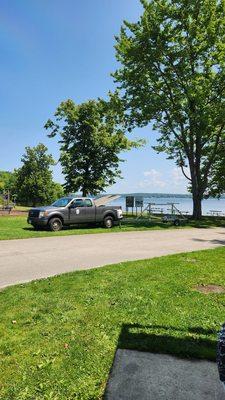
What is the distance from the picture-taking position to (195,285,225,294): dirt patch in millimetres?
7523

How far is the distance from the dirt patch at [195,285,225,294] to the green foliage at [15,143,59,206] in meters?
63.0

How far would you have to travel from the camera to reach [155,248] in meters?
14.2

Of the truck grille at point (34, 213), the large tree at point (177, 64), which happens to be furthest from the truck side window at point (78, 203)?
the large tree at point (177, 64)

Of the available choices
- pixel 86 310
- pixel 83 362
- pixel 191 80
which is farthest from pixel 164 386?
pixel 191 80

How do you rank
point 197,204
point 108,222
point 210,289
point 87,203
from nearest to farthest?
point 210,289 → point 87,203 → point 108,222 → point 197,204

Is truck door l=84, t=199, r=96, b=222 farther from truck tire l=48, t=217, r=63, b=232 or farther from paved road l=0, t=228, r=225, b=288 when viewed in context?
paved road l=0, t=228, r=225, b=288

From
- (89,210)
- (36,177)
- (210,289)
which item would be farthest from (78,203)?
(36,177)

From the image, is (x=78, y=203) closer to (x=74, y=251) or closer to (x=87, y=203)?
(x=87, y=203)

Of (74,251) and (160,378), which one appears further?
(74,251)

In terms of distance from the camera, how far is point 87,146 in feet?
133

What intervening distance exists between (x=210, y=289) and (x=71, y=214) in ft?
46.2

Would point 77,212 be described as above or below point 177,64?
below

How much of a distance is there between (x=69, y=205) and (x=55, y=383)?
17372mm

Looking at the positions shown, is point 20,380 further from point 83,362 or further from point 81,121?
point 81,121
